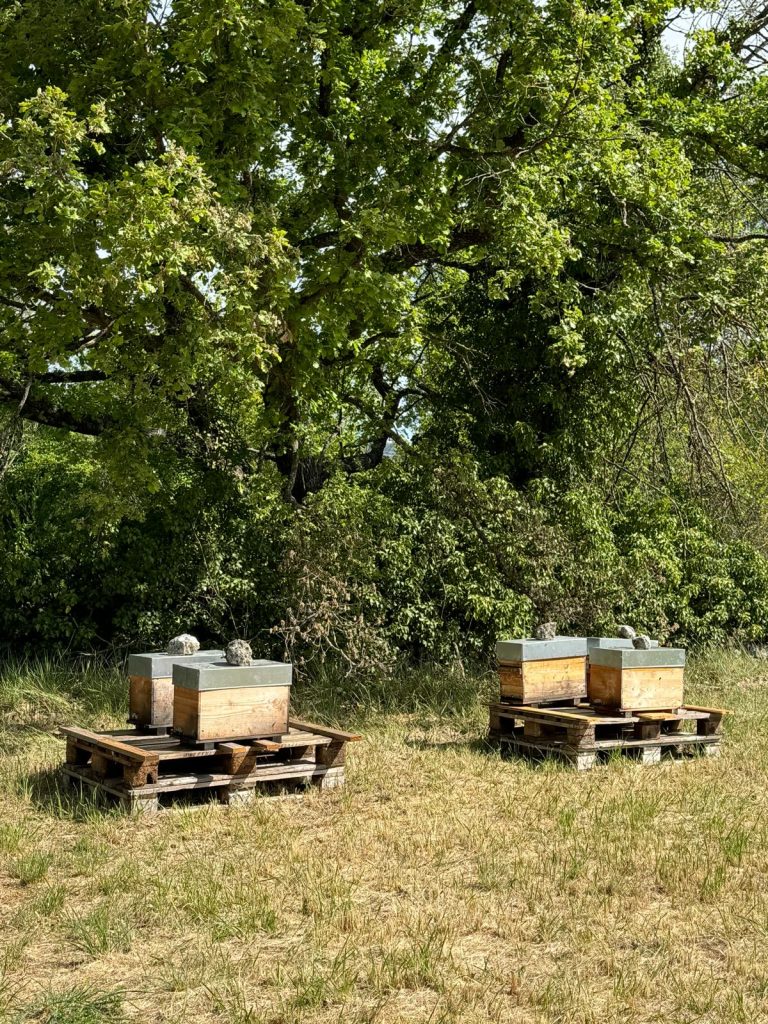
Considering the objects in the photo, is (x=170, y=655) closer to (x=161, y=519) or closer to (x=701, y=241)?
(x=161, y=519)

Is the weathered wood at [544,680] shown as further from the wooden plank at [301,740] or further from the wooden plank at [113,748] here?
the wooden plank at [113,748]

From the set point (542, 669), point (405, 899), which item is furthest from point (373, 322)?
point (405, 899)

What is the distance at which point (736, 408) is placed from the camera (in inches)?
507

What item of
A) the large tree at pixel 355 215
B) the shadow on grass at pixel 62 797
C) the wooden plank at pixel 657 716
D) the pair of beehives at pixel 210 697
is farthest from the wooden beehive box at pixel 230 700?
the wooden plank at pixel 657 716

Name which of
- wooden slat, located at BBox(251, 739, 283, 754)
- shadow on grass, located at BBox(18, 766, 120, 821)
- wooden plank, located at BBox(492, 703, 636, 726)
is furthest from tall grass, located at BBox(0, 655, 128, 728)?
wooden plank, located at BBox(492, 703, 636, 726)

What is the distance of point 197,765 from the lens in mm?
7984

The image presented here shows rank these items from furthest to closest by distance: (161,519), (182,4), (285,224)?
(161,519) < (285,224) < (182,4)

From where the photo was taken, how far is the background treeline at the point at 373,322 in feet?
30.7

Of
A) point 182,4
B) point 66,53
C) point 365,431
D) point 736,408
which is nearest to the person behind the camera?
point 182,4

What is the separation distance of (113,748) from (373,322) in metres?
5.77

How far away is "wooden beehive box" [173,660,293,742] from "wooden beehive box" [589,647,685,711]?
119 inches

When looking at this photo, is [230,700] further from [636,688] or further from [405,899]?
[636,688]

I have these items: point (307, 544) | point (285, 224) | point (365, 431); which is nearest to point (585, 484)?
point (365, 431)

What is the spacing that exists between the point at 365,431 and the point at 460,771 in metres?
6.80
